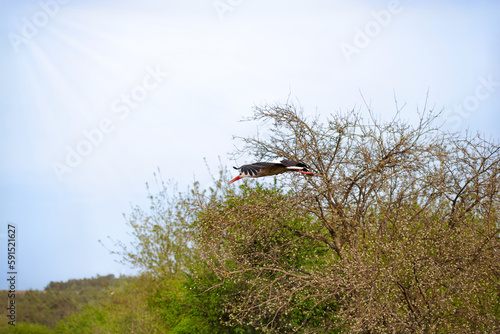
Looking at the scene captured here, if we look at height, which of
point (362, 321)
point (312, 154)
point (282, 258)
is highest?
point (312, 154)

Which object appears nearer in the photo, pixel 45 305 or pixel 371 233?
pixel 371 233

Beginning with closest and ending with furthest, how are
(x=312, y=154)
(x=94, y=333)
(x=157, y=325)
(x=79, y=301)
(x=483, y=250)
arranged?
(x=483, y=250)
(x=312, y=154)
(x=157, y=325)
(x=94, y=333)
(x=79, y=301)

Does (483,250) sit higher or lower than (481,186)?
lower

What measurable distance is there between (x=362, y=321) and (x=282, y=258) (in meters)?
2.62

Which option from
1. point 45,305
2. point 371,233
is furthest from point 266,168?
point 45,305

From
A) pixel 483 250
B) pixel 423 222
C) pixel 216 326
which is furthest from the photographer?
pixel 216 326

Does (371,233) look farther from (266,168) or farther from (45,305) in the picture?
(45,305)

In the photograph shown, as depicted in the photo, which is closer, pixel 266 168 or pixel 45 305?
pixel 266 168

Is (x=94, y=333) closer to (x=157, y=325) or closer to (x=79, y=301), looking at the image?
(x=157, y=325)

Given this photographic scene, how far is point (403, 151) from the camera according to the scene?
28.3ft

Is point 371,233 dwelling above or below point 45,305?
below

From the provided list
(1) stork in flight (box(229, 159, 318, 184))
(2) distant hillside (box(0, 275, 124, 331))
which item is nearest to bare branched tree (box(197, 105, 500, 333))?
Answer: (1) stork in flight (box(229, 159, 318, 184))

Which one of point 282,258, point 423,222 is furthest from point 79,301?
point 423,222

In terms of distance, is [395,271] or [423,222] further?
[423,222]
